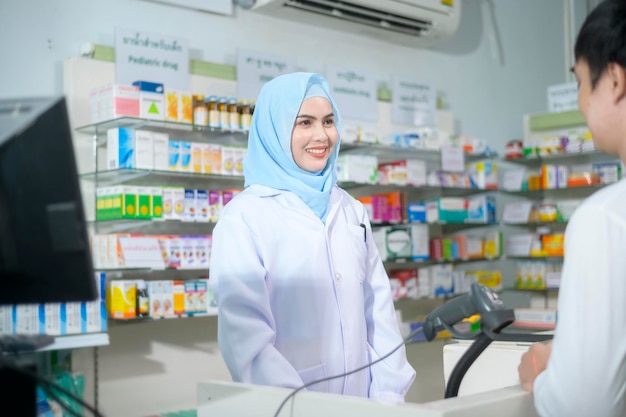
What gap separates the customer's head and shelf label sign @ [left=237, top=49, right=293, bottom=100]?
3.88 m

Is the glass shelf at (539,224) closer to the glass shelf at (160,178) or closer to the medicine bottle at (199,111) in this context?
the glass shelf at (160,178)

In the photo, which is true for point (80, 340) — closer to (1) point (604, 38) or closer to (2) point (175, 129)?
(2) point (175, 129)

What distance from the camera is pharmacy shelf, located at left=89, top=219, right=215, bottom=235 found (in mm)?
4420

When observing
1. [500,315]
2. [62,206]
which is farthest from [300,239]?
[62,206]

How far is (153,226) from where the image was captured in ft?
15.4

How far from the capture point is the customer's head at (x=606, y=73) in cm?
137

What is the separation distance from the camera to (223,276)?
7.59 feet

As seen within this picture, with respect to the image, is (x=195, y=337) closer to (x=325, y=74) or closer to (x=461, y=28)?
(x=325, y=74)

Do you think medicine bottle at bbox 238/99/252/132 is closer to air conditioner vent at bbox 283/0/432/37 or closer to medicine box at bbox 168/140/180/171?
medicine box at bbox 168/140/180/171

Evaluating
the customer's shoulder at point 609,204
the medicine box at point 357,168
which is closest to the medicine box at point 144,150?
the medicine box at point 357,168

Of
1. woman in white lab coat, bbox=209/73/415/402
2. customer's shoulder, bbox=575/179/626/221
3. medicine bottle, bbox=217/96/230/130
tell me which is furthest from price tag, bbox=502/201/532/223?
→ customer's shoulder, bbox=575/179/626/221

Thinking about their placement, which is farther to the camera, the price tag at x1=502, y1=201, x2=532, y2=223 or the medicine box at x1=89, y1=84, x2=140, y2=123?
the price tag at x1=502, y1=201, x2=532, y2=223

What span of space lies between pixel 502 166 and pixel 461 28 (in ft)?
4.39

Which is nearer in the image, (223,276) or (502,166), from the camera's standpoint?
(223,276)
